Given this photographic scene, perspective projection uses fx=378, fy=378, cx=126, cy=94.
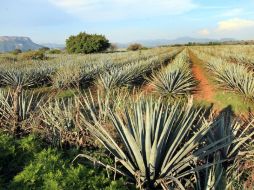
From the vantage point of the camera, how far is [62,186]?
4.46m

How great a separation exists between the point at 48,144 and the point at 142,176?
248cm

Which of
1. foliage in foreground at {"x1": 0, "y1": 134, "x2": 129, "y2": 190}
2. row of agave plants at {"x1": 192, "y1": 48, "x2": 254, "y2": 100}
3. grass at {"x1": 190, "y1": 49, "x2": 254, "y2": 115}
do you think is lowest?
grass at {"x1": 190, "y1": 49, "x2": 254, "y2": 115}

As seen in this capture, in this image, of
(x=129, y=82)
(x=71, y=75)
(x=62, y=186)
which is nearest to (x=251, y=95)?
(x=129, y=82)

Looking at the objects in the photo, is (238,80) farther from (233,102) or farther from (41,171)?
(41,171)

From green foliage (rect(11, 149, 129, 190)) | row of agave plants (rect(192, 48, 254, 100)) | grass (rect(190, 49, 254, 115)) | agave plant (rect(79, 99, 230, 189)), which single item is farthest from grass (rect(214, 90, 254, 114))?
green foliage (rect(11, 149, 129, 190))

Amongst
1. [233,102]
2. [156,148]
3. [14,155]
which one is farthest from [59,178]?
[233,102]

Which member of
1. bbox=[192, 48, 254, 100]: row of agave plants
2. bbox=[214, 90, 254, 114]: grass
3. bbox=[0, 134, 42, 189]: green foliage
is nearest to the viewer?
bbox=[0, 134, 42, 189]: green foliage

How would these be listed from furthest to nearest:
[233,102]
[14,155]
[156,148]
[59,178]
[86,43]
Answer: [86,43]
[233,102]
[14,155]
[156,148]
[59,178]

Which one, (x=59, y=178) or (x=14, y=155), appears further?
(x=14, y=155)

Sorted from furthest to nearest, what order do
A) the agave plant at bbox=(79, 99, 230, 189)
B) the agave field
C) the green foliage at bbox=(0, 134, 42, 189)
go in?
the green foliage at bbox=(0, 134, 42, 189), the agave plant at bbox=(79, 99, 230, 189), the agave field

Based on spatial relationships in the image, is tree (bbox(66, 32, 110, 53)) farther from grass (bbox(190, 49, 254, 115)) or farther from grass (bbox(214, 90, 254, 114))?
grass (bbox(214, 90, 254, 114))

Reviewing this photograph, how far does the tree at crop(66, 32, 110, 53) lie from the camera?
213ft

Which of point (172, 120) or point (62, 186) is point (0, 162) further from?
point (172, 120)

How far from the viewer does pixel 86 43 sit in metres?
64.9
